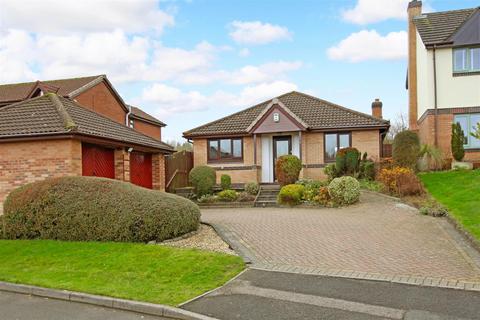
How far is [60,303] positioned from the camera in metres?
6.57

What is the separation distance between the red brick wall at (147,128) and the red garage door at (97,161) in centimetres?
1941

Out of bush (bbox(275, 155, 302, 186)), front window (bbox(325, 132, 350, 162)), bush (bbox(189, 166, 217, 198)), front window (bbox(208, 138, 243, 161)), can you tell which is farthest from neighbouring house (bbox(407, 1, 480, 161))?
bush (bbox(189, 166, 217, 198))

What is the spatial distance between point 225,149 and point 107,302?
1781 centimetres

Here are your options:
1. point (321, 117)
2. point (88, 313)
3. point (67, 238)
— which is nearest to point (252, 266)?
point (88, 313)

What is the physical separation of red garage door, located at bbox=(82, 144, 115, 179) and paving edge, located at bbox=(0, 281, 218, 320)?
588 cm

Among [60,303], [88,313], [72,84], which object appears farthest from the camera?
[72,84]

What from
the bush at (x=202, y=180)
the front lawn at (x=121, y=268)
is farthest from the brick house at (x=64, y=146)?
the front lawn at (x=121, y=268)

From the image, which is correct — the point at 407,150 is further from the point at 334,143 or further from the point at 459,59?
the point at 459,59

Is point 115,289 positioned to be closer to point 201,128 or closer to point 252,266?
point 252,266

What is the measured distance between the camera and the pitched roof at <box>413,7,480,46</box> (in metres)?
20.4

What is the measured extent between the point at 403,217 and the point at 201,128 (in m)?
13.8

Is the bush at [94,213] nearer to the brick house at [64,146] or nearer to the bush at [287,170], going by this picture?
the brick house at [64,146]

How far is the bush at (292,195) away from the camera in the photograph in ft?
55.4

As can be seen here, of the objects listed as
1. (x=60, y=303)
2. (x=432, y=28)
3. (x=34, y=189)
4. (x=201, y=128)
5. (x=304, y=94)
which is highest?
(x=432, y=28)
